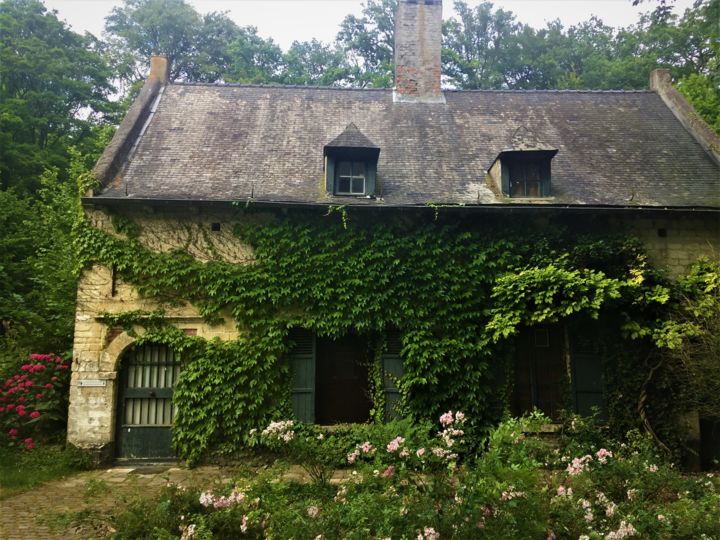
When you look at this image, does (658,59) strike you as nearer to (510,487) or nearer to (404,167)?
(404,167)

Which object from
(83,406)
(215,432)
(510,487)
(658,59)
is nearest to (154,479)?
(215,432)

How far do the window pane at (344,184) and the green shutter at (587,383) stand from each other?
17.2 ft

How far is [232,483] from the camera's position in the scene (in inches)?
209

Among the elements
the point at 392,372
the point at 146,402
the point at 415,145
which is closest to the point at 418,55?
the point at 415,145

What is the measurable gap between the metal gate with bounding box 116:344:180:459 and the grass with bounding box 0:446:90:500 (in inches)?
28.3

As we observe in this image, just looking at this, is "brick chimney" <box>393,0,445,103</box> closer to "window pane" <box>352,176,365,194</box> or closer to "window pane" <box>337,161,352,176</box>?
"window pane" <box>337,161,352,176</box>

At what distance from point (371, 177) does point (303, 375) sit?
3.90 meters

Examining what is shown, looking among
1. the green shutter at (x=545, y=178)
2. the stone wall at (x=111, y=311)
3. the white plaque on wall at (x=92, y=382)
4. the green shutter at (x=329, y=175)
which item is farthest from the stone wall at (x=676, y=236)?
the white plaque on wall at (x=92, y=382)

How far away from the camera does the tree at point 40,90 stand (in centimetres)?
1728

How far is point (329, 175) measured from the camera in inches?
396

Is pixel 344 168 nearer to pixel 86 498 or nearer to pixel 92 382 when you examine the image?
pixel 92 382

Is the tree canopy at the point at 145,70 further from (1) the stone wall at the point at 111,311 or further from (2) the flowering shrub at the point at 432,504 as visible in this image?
(2) the flowering shrub at the point at 432,504

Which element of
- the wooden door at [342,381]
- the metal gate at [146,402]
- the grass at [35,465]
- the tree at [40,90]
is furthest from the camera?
the tree at [40,90]

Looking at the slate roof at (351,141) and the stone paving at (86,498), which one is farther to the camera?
the slate roof at (351,141)
